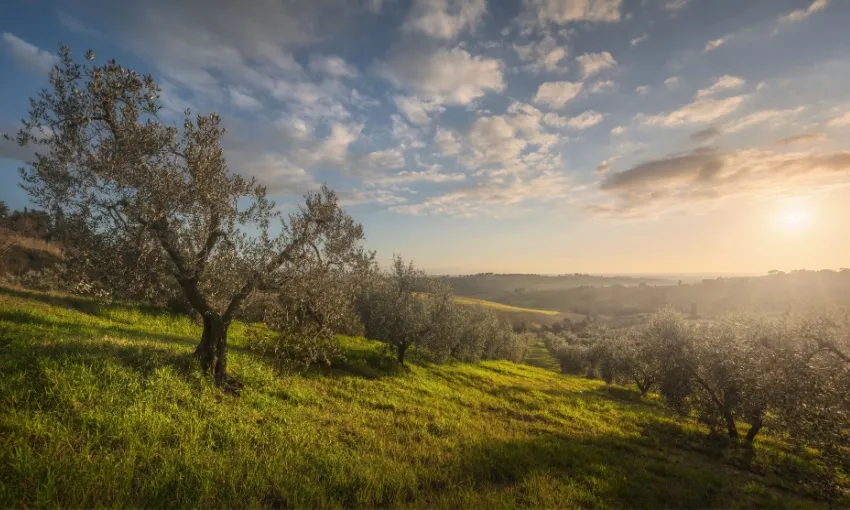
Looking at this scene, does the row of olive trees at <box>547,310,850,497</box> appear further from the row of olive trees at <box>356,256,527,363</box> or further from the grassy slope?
the row of olive trees at <box>356,256,527,363</box>

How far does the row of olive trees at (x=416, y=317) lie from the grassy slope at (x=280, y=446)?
874cm

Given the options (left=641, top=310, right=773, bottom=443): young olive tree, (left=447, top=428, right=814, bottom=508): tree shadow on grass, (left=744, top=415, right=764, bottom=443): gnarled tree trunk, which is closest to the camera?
(left=447, top=428, right=814, bottom=508): tree shadow on grass

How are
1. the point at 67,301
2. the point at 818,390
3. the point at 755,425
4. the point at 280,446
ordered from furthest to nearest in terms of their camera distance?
the point at 67,301
the point at 755,425
the point at 818,390
the point at 280,446

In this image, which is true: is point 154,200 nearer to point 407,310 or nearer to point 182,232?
point 182,232

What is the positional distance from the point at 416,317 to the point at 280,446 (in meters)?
22.8

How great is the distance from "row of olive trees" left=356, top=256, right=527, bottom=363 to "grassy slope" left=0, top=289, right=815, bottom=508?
28.7 feet

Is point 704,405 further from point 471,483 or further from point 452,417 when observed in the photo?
point 471,483

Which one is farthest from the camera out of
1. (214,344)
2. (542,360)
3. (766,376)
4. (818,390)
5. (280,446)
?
(542,360)

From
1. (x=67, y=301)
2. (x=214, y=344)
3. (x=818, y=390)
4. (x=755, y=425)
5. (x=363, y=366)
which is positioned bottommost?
(x=755, y=425)

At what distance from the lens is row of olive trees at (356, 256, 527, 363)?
32219 mm

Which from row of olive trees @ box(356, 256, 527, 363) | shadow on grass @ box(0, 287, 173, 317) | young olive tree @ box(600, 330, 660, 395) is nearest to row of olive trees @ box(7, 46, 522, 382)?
row of olive trees @ box(356, 256, 527, 363)

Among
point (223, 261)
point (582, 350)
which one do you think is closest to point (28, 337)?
point (223, 261)

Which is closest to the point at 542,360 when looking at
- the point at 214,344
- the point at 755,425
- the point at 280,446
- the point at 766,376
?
the point at 755,425

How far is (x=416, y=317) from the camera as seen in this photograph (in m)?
33.8
